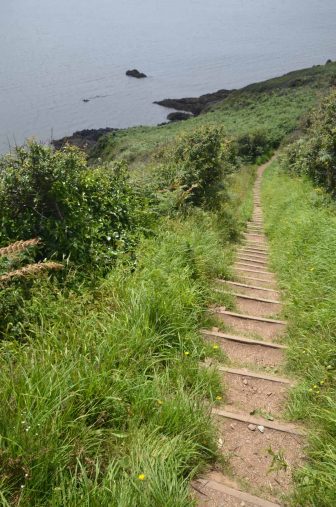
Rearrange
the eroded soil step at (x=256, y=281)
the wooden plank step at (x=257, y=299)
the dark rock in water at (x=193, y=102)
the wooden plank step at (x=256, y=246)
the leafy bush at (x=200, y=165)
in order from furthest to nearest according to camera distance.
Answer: the dark rock in water at (x=193, y=102) < the leafy bush at (x=200, y=165) < the wooden plank step at (x=256, y=246) < the eroded soil step at (x=256, y=281) < the wooden plank step at (x=257, y=299)

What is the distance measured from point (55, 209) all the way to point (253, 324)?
299cm

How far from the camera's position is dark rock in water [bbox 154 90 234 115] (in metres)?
79.0

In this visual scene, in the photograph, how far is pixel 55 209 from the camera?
17.8 feet

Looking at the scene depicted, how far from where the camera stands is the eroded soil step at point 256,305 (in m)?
5.46

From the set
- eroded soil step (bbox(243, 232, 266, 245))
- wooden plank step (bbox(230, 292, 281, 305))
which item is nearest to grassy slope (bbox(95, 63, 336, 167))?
eroded soil step (bbox(243, 232, 266, 245))

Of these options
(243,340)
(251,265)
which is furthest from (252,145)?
(243,340)

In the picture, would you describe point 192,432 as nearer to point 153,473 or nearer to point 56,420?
point 153,473

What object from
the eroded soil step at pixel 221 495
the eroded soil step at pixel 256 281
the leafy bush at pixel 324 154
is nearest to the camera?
the eroded soil step at pixel 221 495

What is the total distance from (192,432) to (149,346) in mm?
967

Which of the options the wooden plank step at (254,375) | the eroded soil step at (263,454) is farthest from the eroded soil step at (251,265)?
the eroded soil step at (263,454)

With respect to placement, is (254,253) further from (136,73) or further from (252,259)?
(136,73)

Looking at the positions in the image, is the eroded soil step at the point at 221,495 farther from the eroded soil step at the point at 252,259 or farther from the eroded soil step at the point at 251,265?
the eroded soil step at the point at 252,259

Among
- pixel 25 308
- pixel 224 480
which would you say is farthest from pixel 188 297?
pixel 224 480

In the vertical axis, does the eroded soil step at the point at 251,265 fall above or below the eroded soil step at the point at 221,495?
below
